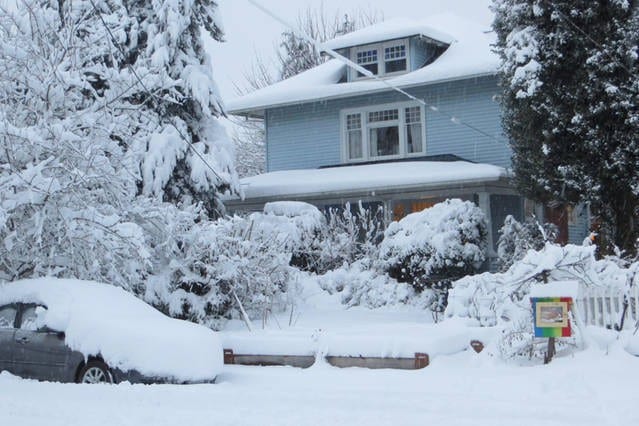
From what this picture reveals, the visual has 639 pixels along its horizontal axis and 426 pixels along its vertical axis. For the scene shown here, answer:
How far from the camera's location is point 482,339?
13.6 metres

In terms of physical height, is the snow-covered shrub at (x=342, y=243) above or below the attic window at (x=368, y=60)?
below

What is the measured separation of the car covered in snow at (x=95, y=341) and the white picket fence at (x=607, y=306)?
5258mm

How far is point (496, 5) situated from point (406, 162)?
718 cm

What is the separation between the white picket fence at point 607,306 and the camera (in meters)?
13.1

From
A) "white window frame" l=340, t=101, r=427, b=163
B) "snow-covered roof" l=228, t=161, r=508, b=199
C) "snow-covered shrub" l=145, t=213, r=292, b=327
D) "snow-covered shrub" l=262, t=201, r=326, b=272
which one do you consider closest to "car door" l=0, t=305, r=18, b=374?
"snow-covered shrub" l=145, t=213, r=292, b=327

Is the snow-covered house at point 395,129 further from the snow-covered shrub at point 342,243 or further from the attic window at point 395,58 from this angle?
the snow-covered shrub at point 342,243

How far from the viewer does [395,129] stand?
1054 inches

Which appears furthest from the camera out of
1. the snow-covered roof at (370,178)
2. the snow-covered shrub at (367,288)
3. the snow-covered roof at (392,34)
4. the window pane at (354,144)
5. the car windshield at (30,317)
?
the window pane at (354,144)

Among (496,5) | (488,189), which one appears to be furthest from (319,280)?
(496,5)

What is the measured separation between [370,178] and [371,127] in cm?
348

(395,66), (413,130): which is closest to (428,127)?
(413,130)

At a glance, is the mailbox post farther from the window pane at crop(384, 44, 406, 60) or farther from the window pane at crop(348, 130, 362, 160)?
the window pane at crop(384, 44, 406, 60)

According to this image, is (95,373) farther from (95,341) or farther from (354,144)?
(354,144)

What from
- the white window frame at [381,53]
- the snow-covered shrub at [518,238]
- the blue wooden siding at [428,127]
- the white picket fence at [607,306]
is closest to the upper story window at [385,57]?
A: the white window frame at [381,53]
